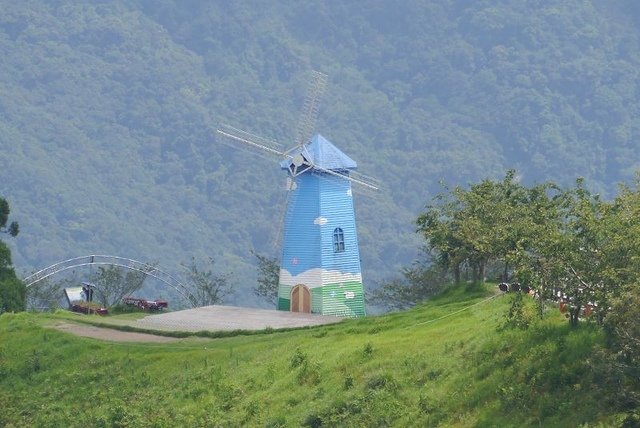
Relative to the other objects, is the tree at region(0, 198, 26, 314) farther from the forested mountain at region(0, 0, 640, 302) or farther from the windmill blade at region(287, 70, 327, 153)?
the forested mountain at region(0, 0, 640, 302)

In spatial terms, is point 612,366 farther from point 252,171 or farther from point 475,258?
point 252,171

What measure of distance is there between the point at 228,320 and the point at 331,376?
17588 millimetres

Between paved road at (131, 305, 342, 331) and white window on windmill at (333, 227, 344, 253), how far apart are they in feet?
10.8

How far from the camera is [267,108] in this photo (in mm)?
162500

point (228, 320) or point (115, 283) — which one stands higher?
point (115, 283)

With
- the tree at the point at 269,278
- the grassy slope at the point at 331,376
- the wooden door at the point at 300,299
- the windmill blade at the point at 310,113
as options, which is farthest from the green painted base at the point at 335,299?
the tree at the point at 269,278

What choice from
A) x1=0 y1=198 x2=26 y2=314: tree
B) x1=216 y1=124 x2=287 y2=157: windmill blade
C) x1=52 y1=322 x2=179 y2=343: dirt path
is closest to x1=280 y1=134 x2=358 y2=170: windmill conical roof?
x1=216 y1=124 x2=287 y2=157: windmill blade

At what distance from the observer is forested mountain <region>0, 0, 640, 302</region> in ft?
459

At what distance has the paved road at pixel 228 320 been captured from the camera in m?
51.9

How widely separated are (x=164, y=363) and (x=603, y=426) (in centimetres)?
1925

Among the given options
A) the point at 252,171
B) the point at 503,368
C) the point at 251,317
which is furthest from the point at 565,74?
the point at 503,368

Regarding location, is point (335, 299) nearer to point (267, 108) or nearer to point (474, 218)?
point (474, 218)

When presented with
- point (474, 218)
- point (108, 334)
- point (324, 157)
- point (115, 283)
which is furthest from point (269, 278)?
point (474, 218)

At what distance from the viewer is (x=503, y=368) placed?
32250 mm
